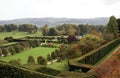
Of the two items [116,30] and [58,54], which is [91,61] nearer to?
[58,54]

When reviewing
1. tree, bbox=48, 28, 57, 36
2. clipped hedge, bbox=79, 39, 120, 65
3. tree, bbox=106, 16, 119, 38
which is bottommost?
tree, bbox=48, 28, 57, 36

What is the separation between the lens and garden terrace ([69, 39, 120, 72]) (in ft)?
66.1

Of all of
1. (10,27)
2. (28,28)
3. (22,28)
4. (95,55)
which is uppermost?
(95,55)

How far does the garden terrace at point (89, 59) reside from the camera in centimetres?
2014

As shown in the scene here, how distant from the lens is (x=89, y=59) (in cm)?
2498

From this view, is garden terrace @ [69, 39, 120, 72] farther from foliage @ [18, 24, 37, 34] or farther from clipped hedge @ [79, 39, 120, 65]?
foliage @ [18, 24, 37, 34]

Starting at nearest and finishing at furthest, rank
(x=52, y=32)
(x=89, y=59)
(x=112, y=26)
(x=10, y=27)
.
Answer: (x=89, y=59)
(x=112, y=26)
(x=52, y=32)
(x=10, y=27)

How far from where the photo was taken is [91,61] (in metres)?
25.8

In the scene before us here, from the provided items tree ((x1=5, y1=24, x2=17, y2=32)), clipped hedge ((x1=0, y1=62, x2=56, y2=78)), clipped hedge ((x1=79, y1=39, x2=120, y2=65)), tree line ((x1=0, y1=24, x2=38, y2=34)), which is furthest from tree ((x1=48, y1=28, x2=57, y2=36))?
clipped hedge ((x1=0, y1=62, x2=56, y2=78))

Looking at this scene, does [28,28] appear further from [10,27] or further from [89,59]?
[89,59]

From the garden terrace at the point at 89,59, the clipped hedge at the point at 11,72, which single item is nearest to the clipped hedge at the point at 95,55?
the garden terrace at the point at 89,59

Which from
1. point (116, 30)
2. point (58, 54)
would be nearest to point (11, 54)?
point (58, 54)

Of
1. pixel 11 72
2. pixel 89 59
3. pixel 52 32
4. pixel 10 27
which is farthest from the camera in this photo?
pixel 10 27

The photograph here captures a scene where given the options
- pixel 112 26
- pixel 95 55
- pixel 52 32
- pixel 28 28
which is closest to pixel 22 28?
pixel 28 28
